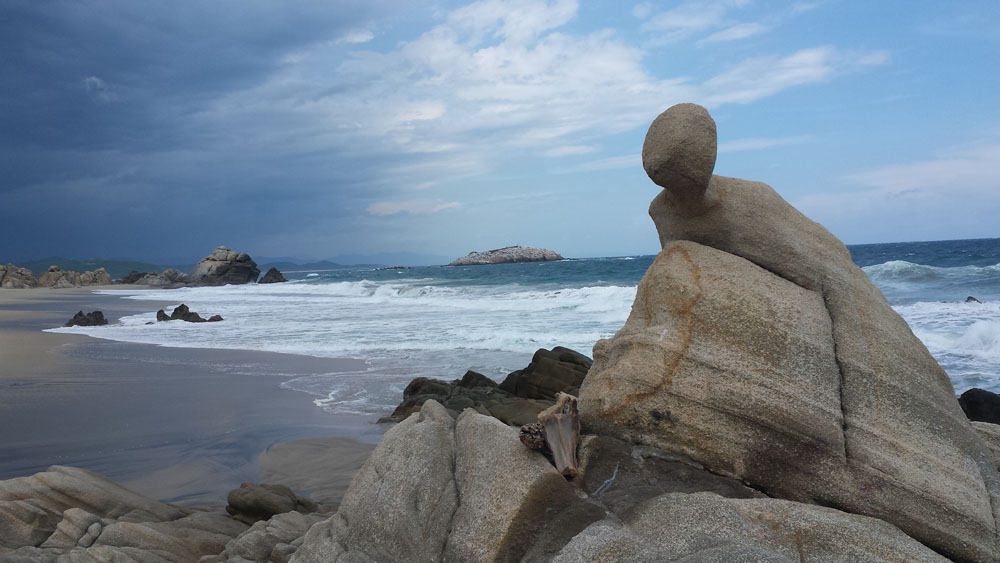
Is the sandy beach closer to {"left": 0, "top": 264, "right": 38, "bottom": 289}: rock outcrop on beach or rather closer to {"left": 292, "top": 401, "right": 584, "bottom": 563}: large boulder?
{"left": 292, "top": 401, "right": 584, "bottom": 563}: large boulder

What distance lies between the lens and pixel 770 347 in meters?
4.11

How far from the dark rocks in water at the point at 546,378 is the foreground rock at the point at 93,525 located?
515 cm

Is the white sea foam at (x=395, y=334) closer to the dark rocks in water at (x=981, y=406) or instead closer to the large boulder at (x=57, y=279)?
the dark rocks in water at (x=981, y=406)

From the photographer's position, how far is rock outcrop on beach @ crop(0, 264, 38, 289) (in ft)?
191

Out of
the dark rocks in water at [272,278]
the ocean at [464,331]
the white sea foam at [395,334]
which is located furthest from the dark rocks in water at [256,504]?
the dark rocks in water at [272,278]

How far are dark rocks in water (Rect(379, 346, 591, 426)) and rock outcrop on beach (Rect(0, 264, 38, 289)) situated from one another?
62057 mm

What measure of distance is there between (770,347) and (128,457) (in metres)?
7.50

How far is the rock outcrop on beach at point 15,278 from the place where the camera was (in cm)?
5822

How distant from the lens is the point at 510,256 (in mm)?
121375

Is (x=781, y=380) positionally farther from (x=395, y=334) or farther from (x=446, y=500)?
(x=395, y=334)

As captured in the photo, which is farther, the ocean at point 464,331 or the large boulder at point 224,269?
the large boulder at point 224,269

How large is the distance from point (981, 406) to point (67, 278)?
7383 centimetres

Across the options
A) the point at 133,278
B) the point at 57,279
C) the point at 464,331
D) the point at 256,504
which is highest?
the point at 57,279

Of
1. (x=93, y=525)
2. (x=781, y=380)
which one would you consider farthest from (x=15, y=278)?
(x=781, y=380)
